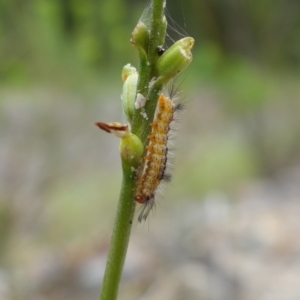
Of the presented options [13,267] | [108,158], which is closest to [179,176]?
[108,158]

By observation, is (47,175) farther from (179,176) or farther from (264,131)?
(264,131)

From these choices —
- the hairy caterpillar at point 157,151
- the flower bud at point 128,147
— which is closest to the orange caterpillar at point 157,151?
the hairy caterpillar at point 157,151

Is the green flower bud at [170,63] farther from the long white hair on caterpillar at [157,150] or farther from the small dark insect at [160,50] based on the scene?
the long white hair on caterpillar at [157,150]

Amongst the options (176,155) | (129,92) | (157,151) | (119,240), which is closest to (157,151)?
(157,151)

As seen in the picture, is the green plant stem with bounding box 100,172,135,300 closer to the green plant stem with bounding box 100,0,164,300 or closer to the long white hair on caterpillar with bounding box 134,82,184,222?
the green plant stem with bounding box 100,0,164,300

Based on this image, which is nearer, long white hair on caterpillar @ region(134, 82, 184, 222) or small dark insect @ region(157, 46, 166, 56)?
small dark insect @ region(157, 46, 166, 56)

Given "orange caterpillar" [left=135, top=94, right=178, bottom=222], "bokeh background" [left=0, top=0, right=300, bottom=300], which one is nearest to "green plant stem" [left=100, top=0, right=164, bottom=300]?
"orange caterpillar" [left=135, top=94, right=178, bottom=222]
